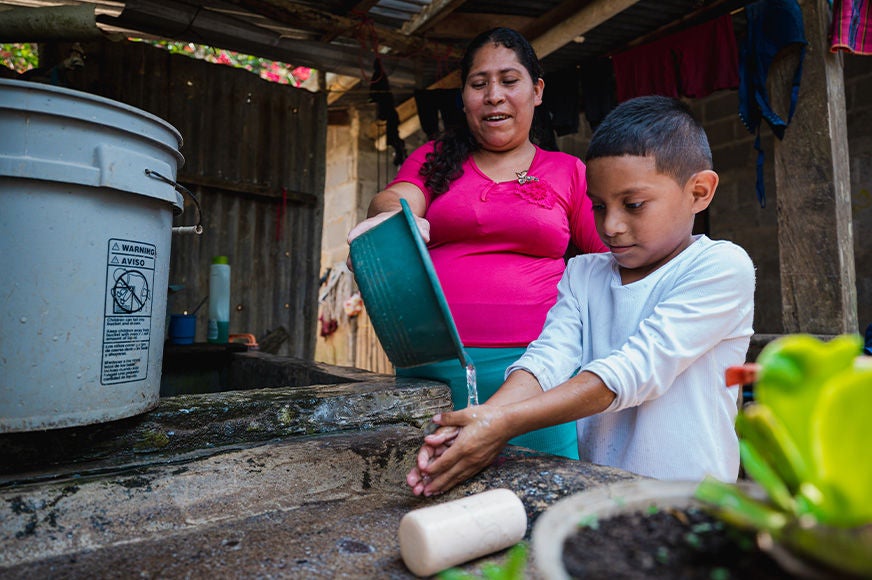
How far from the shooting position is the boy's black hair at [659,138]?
1.47 metres

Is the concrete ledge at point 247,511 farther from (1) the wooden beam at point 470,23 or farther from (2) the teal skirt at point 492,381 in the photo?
(1) the wooden beam at point 470,23

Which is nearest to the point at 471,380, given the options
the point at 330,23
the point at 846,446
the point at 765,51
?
the point at 846,446

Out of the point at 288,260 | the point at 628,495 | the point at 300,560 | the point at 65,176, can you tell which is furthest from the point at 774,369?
the point at 288,260

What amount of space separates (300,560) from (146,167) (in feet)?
3.15

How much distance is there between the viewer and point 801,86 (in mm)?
3529

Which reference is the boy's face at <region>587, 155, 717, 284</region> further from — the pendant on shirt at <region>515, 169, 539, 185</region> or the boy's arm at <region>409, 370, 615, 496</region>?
the pendant on shirt at <region>515, 169, 539, 185</region>

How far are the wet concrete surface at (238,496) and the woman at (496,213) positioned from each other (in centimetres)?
43

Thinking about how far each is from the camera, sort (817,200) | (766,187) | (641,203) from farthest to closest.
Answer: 1. (766,187)
2. (817,200)
3. (641,203)

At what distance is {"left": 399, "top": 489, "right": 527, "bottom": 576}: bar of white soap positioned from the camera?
3.12 ft

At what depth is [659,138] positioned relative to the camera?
1.48 meters

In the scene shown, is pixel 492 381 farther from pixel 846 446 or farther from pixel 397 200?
pixel 846 446

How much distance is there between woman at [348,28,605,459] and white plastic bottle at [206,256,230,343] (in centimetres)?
230

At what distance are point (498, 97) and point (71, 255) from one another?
4.84ft

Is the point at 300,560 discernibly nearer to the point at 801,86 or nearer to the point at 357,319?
the point at 801,86
